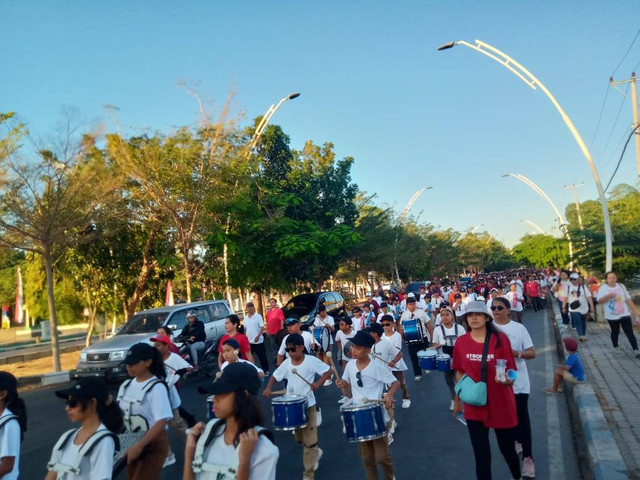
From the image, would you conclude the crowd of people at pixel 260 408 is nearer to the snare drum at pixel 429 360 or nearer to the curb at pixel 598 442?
the snare drum at pixel 429 360

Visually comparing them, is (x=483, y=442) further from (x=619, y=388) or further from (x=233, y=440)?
(x=619, y=388)

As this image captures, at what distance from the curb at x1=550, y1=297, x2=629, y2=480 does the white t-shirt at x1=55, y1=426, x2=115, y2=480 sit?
157 inches

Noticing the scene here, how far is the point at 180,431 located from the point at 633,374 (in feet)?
24.7

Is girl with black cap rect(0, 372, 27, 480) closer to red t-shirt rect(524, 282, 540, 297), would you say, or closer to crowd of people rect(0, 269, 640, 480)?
crowd of people rect(0, 269, 640, 480)

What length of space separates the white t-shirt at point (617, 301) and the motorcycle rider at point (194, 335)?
28.3ft

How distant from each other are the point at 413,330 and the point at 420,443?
3671mm

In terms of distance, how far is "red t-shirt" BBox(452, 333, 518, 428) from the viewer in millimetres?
4227

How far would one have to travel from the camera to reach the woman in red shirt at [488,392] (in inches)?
167

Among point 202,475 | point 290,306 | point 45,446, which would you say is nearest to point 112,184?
point 290,306

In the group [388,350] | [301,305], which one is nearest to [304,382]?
[388,350]

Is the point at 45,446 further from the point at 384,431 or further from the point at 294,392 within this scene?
the point at 384,431

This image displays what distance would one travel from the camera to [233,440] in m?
2.56

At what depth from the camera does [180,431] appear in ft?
20.4

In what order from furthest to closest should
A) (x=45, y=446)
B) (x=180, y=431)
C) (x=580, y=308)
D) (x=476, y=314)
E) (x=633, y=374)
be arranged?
(x=580, y=308)
(x=633, y=374)
(x=45, y=446)
(x=180, y=431)
(x=476, y=314)
